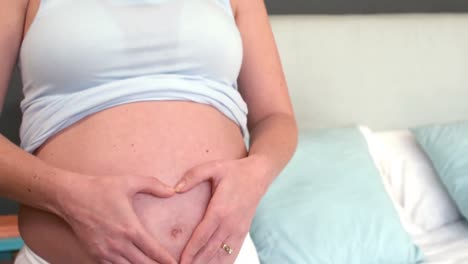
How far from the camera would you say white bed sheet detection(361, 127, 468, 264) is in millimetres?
1642

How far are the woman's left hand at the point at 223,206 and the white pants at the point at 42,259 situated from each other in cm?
6

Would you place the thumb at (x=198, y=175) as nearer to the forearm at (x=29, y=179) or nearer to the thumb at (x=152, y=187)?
the thumb at (x=152, y=187)

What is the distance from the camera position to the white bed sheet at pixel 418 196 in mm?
1642

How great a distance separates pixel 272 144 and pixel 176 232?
0.72ft

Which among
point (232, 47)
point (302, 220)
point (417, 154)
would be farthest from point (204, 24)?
point (417, 154)

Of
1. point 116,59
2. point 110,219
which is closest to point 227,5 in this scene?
point 116,59

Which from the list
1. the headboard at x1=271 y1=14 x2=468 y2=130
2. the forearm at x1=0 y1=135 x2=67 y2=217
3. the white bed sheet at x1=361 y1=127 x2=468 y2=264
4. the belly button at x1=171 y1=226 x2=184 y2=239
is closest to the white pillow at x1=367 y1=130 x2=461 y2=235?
the white bed sheet at x1=361 y1=127 x2=468 y2=264

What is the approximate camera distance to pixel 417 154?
1.78 metres

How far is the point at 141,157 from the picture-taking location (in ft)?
2.99

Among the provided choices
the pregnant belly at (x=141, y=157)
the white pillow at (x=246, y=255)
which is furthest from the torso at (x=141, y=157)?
the white pillow at (x=246, y=255)

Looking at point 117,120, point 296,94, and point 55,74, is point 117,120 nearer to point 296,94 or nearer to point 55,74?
point 55,74

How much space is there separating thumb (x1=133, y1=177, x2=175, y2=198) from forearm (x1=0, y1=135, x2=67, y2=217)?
10cm

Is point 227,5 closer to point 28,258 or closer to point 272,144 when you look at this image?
point 272,144

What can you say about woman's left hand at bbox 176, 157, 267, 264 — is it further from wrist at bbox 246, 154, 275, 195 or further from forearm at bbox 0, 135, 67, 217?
forearm at bbox 0, 135, 67, 217
